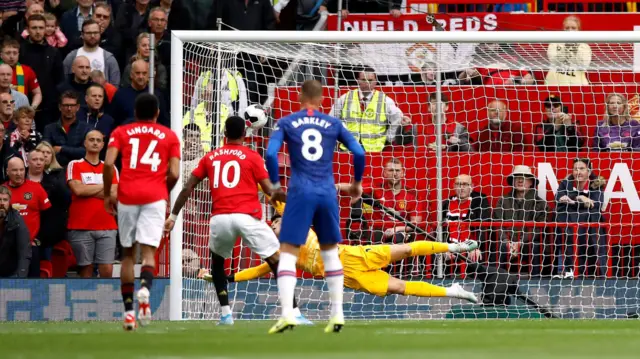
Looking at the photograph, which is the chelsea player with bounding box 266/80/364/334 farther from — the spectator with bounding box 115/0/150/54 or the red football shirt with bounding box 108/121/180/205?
the spectator with bounding box 115/0/150/54

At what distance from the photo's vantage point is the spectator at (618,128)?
16.5m

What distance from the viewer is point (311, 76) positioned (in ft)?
56.3

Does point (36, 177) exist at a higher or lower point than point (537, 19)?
lower

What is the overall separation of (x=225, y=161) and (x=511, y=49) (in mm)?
4757

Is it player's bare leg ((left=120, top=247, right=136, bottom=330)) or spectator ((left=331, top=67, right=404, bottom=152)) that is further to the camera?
spectator ((left=331, top=67, right=404, bottom=152))

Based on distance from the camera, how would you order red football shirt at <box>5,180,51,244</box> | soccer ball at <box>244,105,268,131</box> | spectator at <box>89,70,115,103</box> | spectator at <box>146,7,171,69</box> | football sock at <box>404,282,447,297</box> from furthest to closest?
spectator at <box>146,7,171,69</box> < spectator at <box>89,70,115,103</box> < red football shirt at <box>5,180,51,244</box> < soccer ball at <box>244,105,268,131</box> < football sock at <box>404,282,447,297</box>

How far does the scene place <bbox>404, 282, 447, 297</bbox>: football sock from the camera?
48.5ft

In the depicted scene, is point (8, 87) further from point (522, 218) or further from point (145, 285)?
point (145, 285)

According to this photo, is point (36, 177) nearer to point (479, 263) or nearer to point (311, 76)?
point (311, 76)

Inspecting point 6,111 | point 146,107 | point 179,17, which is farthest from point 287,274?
point 179,17

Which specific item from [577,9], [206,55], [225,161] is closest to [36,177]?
[206,55]

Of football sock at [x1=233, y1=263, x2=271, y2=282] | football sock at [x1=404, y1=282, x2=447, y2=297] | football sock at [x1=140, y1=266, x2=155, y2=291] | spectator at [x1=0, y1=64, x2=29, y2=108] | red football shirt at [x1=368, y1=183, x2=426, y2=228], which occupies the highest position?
spectator at [x1=0, y1=64, x2=29, y2=108]

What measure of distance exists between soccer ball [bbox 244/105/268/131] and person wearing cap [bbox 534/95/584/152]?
325 cm

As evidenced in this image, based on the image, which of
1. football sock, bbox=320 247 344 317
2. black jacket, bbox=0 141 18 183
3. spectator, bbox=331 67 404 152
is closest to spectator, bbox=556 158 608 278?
spectator, bbox=331 67 404 152
